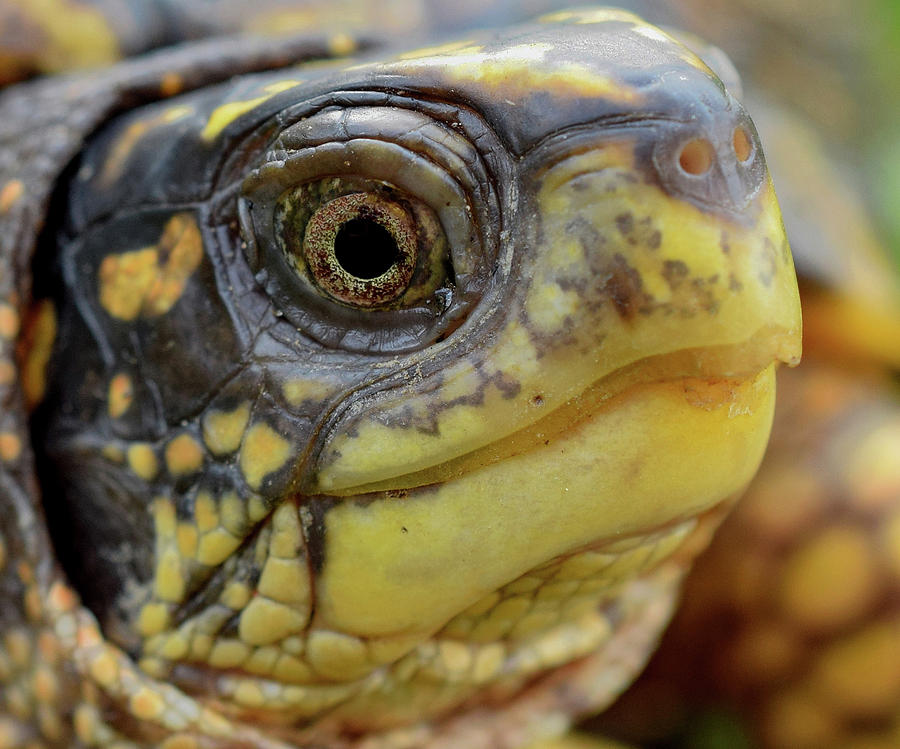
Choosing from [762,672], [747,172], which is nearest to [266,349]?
[747,172]

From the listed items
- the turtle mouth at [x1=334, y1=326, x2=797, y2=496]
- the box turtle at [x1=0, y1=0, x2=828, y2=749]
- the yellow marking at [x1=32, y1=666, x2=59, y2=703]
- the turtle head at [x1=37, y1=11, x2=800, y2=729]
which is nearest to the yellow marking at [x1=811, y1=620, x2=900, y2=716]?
the box turtle at [x1=0, y1=0, x2=828, y2=749]

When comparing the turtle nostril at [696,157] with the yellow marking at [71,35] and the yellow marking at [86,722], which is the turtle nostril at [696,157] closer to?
the yellow marking at [86,722]

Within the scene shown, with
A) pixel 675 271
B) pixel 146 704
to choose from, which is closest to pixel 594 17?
pixel 675 271

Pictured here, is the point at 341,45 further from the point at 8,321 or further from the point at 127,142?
the point at 8,321

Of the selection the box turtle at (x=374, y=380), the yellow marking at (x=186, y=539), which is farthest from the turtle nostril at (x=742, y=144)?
the yellow marking at (x=186, y=539)

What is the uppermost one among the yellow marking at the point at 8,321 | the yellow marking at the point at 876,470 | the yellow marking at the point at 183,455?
the yellow marking at the point at 8,321

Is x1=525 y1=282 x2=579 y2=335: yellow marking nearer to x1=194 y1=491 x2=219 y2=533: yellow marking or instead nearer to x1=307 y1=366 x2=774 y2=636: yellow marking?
x1=307 y1=366 x2=774 y2=636: yellow marking
